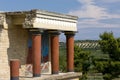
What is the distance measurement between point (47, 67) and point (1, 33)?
4.51 m

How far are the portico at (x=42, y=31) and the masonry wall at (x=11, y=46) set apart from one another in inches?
2.7

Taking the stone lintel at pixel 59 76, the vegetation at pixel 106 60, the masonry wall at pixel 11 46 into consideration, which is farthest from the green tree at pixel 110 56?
the masonry wall at pixel 11 46

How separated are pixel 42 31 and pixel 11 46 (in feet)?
6.04

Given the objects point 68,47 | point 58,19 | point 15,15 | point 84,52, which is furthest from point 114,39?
point 15,15

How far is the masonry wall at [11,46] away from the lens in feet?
60.4

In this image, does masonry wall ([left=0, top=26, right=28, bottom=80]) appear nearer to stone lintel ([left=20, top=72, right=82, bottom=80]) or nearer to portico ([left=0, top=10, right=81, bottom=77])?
portico ([left=0, top=10, right=81, bottom=77])

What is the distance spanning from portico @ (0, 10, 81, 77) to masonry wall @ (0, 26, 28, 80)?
69 mm

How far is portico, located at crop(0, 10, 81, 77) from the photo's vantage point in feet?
59.3

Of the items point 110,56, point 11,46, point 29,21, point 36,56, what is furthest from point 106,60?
point 29,21

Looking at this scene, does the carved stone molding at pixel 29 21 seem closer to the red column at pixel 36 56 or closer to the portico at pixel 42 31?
the portico at pixel 42 31

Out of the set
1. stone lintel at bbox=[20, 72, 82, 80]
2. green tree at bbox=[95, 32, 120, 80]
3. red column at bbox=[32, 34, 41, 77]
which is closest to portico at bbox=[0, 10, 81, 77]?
red column at bbox=[32, 34, 41, 77]

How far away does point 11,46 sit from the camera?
19000 millimetres

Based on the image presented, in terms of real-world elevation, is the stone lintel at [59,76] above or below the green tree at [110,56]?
below

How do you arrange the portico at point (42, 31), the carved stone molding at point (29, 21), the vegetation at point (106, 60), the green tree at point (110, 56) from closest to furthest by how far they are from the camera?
the carved stone molding at point (29, 21) → the portico at point (42, 31) → the green tree at point (110, 56) → the vegetation at point (106, 60)
